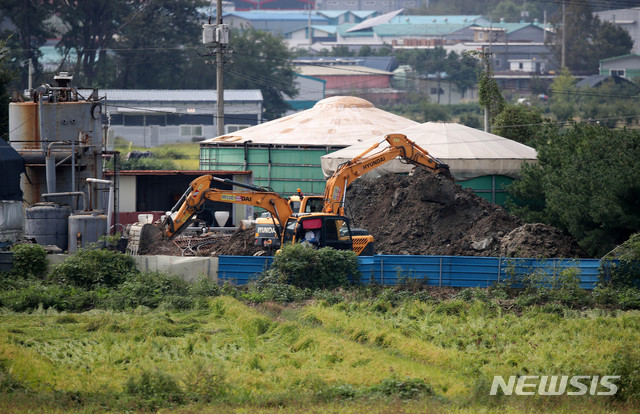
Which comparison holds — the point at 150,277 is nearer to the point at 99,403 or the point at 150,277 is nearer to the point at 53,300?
the point at 53,300

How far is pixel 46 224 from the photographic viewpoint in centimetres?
2545

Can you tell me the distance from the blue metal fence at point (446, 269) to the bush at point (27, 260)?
4.94 metres

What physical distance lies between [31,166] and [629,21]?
105 meters

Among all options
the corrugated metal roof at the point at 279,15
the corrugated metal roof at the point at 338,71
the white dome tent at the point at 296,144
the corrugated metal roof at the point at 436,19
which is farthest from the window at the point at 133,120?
the corrugated metal roof at the point at 436,19

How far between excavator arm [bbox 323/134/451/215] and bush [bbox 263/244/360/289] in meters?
3.01

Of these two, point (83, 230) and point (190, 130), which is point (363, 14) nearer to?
point (190, 130)

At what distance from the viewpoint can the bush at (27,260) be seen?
2300 centimetres

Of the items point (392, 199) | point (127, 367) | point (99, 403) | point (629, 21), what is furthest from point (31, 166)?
point (629, 21)

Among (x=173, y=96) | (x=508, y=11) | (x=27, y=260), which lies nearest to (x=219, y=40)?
(x=27, y=260)

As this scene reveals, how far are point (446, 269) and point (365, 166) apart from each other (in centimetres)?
537

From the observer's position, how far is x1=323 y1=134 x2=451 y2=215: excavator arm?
25.7m

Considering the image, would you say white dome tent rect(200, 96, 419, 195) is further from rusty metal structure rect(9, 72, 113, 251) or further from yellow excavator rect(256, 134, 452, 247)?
rusty metal structure rect(9, 72, 113, 251)

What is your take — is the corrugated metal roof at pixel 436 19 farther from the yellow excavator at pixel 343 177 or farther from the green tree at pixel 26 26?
the yellow excavator at pixel 343 177

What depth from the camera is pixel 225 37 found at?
143 ft
